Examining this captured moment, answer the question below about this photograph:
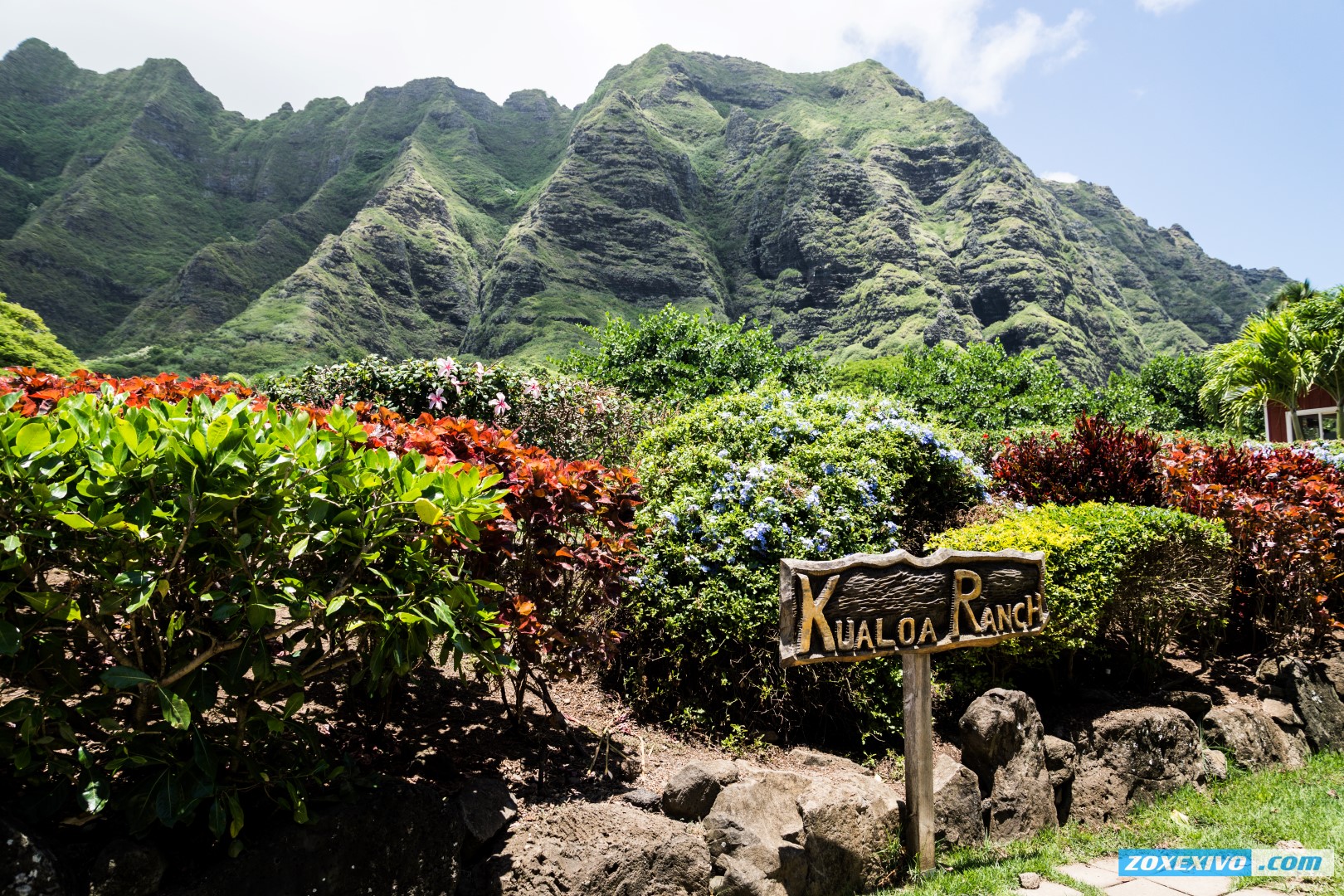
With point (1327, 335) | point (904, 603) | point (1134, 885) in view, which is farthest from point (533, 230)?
point (1134, 885)

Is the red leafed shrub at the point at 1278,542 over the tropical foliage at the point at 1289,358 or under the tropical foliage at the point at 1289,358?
under

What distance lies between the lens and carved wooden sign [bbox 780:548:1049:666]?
3.37m

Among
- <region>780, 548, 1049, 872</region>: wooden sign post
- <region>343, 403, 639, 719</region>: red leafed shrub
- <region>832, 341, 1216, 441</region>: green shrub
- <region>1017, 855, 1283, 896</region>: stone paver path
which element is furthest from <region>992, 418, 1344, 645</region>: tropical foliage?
<region>832, 341, 1216, 441</region>: green shrub

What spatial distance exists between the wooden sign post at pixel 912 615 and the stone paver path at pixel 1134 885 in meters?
0.56

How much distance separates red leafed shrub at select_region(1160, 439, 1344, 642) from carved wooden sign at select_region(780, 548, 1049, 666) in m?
2.80

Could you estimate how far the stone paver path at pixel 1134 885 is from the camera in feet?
11.6

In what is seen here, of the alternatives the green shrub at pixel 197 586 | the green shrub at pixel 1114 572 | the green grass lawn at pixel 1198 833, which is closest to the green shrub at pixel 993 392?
the green shrub at pixel 1114 572

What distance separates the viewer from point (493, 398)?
8031 mm

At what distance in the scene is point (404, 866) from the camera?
2.81 m

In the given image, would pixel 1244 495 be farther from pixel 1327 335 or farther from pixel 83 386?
pixel 1327 335

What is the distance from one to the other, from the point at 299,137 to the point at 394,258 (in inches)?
2158

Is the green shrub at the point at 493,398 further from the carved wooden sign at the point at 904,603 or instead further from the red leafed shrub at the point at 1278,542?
the red leafed shrub at the point at 1278,542

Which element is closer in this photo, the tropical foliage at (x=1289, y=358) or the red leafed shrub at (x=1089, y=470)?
the red leafed shrub at (x=1089, y=470)

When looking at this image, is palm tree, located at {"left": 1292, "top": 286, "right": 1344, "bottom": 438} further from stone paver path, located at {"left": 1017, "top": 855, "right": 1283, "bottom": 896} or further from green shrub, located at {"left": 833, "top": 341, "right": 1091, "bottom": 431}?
stone paver path, located at {"left": 1017, "top": 855, "right": 1283, "bottom": 896}
